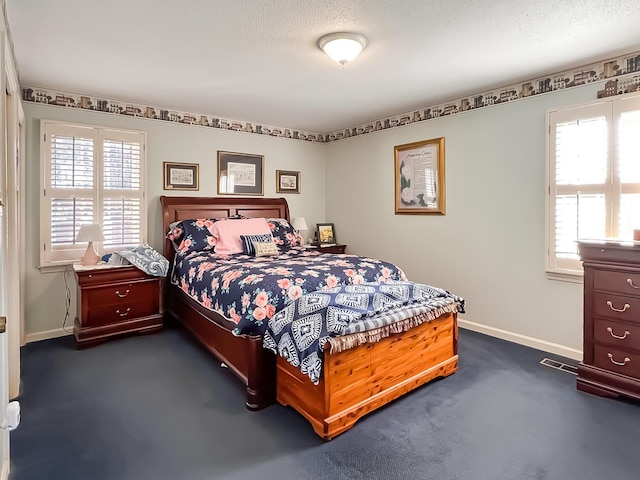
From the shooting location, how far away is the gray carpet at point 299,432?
1.85m

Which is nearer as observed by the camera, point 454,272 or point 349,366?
point 349,366

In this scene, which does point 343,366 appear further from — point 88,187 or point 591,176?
point 88,187

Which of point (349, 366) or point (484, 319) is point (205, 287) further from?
point (484, 319)

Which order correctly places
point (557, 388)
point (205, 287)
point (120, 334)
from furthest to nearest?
point (120, 334) → point (205, 287) → point (557, 388)

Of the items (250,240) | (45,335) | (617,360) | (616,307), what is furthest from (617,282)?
(45,335)

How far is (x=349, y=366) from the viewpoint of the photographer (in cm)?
217

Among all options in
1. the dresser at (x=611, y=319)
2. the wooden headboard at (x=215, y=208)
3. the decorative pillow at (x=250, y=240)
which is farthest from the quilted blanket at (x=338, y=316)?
the wooden headboard at (x=215, y=208)

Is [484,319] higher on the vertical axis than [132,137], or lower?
lower

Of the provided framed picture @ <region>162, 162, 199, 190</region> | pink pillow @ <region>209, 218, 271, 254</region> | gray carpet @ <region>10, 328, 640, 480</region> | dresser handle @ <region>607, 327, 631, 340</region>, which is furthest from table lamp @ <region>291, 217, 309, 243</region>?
dresser handle @ <region>607, 327, 631, 340</region>

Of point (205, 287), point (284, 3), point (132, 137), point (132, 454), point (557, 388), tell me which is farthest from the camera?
point (132, 137)

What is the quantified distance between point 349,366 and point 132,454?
Answer: 1222 mm

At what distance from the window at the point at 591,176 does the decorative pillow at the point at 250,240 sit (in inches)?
107

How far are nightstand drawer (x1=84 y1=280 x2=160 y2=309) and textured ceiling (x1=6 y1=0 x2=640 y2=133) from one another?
1.88m

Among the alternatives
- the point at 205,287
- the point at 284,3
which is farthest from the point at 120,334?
the point at 284,3
